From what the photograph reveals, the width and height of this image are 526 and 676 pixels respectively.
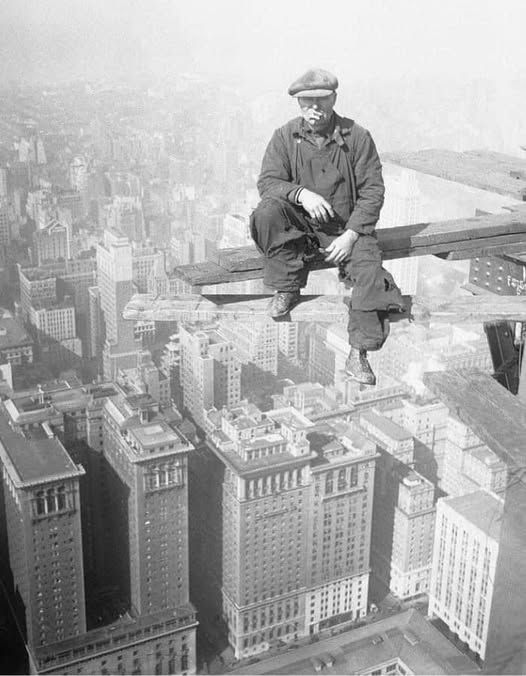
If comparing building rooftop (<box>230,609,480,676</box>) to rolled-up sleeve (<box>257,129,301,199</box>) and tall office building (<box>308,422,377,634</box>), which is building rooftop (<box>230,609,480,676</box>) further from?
rolled-up sleeve (<box>257,129,301,199</box>)

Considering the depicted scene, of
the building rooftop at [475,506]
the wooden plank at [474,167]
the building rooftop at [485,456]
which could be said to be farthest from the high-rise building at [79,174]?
the wooden plank at [474,167]

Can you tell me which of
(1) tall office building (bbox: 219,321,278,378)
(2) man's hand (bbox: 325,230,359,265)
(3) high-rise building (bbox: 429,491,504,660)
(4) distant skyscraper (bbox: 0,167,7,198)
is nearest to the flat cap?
(2) man's hand (bbox: 325,230,359,265)

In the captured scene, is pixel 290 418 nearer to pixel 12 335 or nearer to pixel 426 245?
pixel 12 335

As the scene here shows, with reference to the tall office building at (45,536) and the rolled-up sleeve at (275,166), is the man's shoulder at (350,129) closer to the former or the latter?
the rolled-up sleeve at (275,166)

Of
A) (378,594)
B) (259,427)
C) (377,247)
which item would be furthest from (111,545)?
(377,247)

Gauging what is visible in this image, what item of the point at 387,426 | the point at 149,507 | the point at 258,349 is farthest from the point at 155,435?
the point at 258,349
